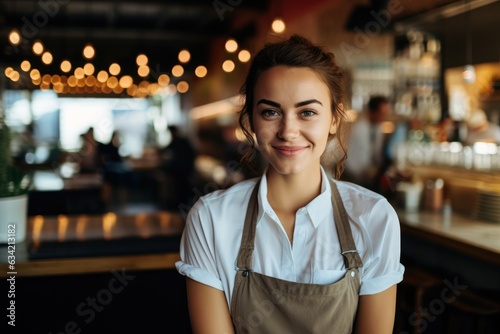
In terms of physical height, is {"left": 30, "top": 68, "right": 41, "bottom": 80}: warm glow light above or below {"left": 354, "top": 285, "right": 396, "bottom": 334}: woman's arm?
above

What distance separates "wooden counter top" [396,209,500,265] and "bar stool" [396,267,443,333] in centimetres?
22

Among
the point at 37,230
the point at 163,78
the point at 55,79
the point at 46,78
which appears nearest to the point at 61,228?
the point at 37,230

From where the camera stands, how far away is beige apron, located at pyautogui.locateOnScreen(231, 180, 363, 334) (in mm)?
1449

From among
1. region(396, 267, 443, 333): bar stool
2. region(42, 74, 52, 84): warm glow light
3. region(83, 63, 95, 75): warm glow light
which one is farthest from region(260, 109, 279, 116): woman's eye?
region(42, 74, 52, 84): warm glow light

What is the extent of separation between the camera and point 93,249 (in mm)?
2668

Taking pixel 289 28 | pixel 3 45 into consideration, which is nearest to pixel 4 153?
pixel 289 28

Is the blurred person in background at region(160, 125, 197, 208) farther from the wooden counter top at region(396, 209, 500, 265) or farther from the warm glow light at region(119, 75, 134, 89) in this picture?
the wooden counter top at region(396, 209, 500, 265)

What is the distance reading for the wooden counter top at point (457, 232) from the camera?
112 inches

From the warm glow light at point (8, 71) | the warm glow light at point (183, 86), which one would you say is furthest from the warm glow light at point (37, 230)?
the warm glow light at point (183, 86)

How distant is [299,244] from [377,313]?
0.27 meters

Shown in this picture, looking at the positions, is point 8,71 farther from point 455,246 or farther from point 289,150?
point 289,150

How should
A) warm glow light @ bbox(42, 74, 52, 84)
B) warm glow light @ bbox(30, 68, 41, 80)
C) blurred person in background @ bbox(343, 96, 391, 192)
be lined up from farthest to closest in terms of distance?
warm glow light @ bbox(42, 74, 52, 84) < warm glow light @ bbox(30, 68, 41, 80) < blurred person in background @ bbox(343, 96, 391, 192)

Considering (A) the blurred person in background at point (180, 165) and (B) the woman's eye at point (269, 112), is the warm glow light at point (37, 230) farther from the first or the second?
(A) the blurred person in background at point (180, 165)

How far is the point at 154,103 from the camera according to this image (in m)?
17.9
